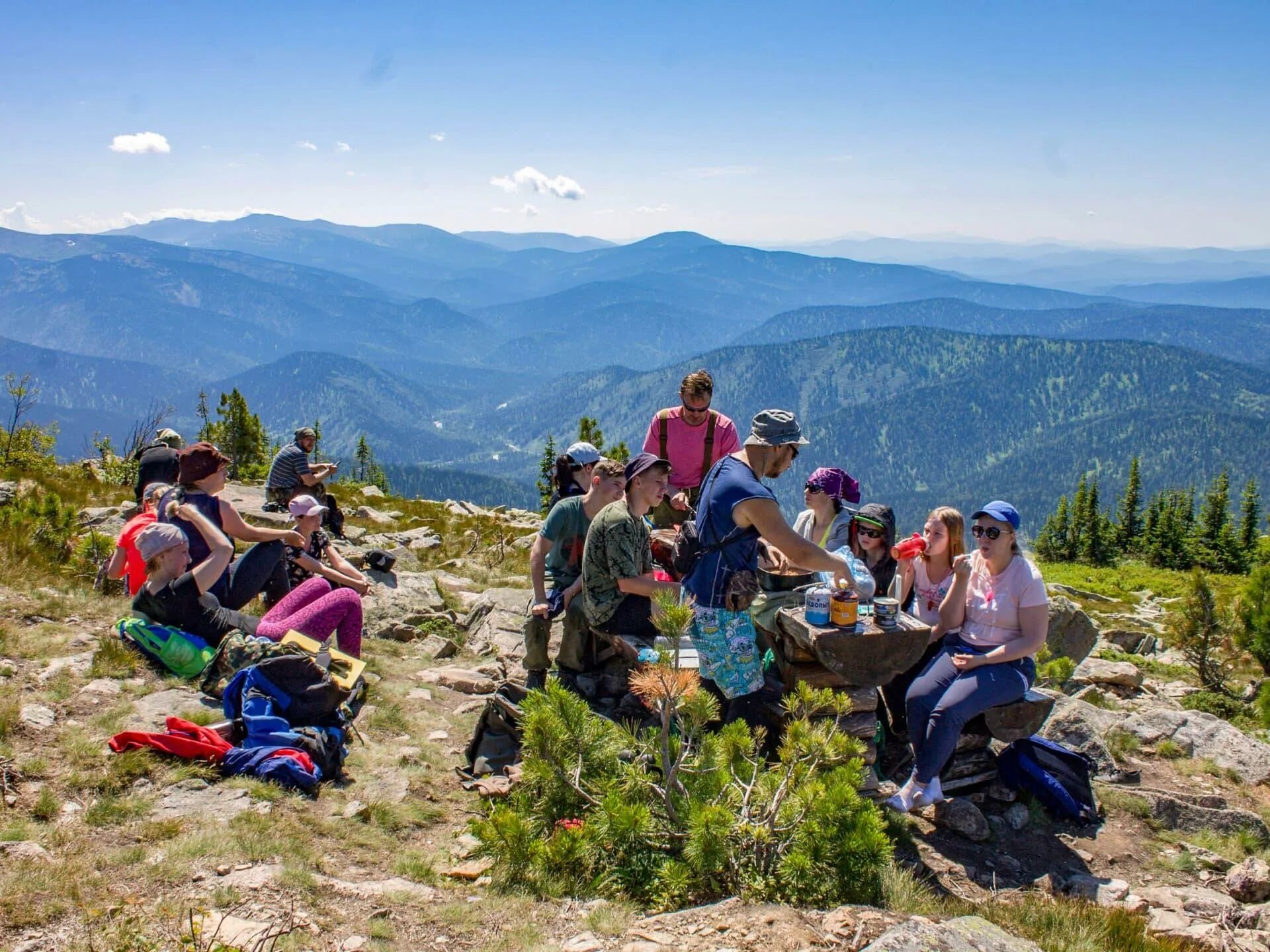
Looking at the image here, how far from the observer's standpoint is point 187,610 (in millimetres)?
6586

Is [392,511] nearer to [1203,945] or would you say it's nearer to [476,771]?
[476,771]

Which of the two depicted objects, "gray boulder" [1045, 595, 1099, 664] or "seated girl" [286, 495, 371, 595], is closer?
"seated girl" [286, 495, 371, 595]

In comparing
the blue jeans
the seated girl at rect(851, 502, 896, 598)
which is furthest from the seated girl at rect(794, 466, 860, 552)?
the blue jeans

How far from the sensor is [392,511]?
74.2 feet

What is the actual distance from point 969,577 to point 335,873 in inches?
195

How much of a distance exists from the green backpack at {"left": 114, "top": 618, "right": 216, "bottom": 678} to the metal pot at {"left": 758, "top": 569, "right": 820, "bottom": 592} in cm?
471

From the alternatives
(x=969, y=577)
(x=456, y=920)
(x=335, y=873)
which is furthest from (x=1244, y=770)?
(x=335, y=873)

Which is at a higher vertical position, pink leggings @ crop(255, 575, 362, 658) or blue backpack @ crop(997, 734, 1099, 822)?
pink leggings @ crop(255, 575, 362, 658)

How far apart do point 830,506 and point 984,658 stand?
70.4 inches

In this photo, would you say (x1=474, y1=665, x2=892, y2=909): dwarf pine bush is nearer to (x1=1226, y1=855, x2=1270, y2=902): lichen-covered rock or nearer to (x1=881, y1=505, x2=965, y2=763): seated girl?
(x1=881, y1=505, x2=965, y2=763): seated girl

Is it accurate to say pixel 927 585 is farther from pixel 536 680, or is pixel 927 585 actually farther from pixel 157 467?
pixel 157 467

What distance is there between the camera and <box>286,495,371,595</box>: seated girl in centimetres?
813

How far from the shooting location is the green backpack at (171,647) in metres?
6.47

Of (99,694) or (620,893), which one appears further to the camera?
(99,694)
